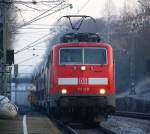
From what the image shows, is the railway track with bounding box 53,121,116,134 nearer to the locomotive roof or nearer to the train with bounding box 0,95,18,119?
the locomotive roof

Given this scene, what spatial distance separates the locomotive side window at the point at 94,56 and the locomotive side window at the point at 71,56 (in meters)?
0.24

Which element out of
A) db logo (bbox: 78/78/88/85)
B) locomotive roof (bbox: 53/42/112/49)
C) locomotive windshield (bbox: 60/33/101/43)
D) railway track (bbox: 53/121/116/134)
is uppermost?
locomotive windshield (bbox: 60/33/101/43)

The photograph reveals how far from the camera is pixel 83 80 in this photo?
24.9 meters

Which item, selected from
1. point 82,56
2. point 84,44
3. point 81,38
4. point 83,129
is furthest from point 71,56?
point 83,129

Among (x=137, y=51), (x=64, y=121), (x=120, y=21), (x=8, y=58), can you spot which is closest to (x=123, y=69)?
(x=137, y=51)

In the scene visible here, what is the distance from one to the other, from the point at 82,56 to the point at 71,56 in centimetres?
44

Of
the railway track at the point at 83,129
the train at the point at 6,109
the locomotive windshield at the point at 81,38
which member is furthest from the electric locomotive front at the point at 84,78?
the train at the point at 6,109

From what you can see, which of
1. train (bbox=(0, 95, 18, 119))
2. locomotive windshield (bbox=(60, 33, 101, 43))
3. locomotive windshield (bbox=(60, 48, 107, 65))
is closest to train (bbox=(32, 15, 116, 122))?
locomotive windshield (bbox=(60, 48, 107, 65))

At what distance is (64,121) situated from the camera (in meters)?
26.2

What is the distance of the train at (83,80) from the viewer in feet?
80.5

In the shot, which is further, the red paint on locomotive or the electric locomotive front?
the red paint on locomotive

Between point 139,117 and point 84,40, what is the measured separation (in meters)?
8.02

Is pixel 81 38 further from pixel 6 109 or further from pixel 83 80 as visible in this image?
pixel 6 109

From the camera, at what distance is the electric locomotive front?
24531 millimetres
